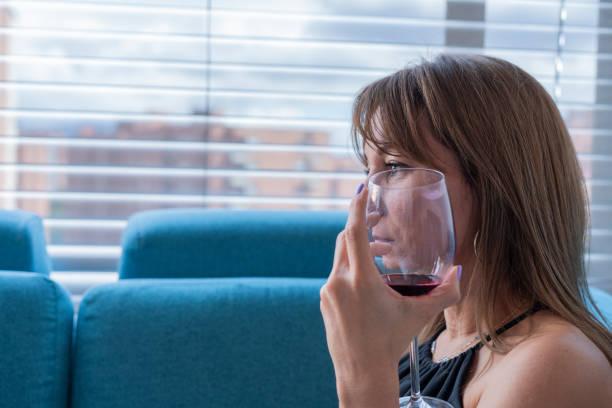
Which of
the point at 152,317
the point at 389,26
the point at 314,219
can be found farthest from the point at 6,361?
the point at 389,26

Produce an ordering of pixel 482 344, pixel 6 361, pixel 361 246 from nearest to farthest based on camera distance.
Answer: pixel 361 246, pixel 482 344, pixel 6 361

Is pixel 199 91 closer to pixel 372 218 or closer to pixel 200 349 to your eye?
pixel 200 349

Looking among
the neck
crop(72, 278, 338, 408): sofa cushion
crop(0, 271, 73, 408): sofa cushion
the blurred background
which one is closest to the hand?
the neck

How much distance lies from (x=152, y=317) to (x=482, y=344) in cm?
80

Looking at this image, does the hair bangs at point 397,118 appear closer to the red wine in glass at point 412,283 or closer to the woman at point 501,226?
the woman at point 501,226

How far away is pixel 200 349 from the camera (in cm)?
150

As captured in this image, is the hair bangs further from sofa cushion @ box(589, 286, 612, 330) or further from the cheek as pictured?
sofa cushion @ box(589, 286, 612, 330)

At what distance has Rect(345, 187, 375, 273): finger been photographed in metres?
0.82

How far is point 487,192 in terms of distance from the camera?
3.42ft

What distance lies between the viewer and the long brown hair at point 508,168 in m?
1.05

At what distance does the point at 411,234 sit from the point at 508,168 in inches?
11.4

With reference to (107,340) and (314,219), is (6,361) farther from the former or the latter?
(314,219)

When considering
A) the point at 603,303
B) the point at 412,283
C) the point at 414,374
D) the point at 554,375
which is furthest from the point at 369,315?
the point at 603,303

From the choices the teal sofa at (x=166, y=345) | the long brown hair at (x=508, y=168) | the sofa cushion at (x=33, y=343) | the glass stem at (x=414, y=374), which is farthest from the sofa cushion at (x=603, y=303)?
the sofa cushion at (x=33, y=343)
